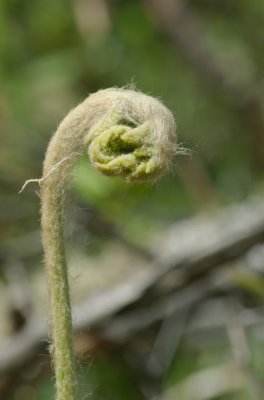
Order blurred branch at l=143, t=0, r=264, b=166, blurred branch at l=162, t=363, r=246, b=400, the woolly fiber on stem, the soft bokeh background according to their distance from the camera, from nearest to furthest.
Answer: the woolly fiber on stem, blurred branch at l=162, t=363, r=246, b=400, the soft bokeh background, blurred branch at l=143, t=0, r=264, b=166

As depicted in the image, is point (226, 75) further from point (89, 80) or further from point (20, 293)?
point (20, 293)

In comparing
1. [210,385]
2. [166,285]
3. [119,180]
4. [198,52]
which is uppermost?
[198,52]

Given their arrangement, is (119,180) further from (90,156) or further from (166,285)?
(90,156)

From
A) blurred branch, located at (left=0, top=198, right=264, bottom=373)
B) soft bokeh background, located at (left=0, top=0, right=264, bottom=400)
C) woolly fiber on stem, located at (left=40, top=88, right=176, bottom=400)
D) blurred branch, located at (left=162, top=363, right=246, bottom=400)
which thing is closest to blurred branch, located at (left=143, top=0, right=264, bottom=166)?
soft bokeh background, located at (left=0, top=0, right=264, bottom=400)

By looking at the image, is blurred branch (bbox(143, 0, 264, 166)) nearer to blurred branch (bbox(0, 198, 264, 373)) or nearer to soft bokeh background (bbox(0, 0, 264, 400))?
soft bokeh background (bbox(0, 0, 264, 400))

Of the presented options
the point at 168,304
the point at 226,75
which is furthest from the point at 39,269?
the point at 226,75

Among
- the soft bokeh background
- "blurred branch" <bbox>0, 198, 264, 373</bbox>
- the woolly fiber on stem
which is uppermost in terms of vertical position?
the soft bokeh background

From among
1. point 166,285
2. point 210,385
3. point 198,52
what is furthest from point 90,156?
Result: point 198,52
